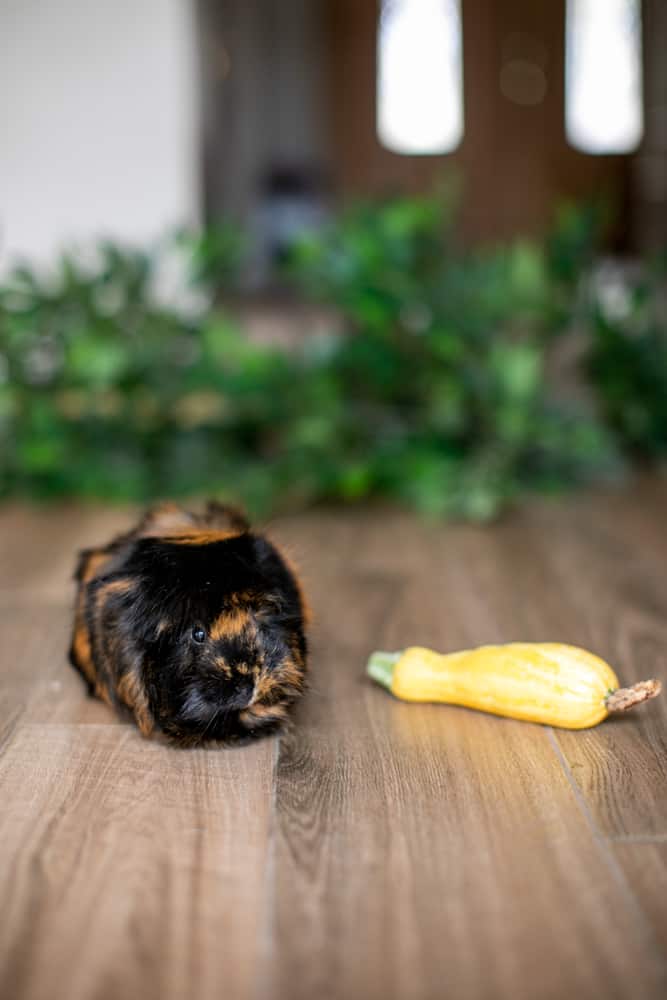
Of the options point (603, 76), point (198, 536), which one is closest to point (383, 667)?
point (198, 536)

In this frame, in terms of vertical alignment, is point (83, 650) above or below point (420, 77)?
below

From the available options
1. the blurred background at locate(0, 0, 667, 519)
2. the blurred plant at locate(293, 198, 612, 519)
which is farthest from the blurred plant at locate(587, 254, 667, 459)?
the blurred plant at locate(293, 198, 612, 519)

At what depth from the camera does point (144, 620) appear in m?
1.04

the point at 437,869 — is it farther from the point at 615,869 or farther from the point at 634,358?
the point at 634,358

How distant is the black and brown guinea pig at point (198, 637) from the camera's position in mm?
→ 1028

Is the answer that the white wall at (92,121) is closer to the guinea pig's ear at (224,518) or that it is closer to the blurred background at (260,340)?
the blurred background at (260,340)

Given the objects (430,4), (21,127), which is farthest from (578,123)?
(21,127)

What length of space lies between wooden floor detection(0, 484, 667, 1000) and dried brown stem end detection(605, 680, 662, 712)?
5 cm

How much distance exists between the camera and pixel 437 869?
2.81 feet

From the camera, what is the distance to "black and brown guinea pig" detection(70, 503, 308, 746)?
1.03 metres

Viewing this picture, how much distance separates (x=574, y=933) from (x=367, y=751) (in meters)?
0.37

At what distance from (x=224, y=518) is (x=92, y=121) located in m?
2.78

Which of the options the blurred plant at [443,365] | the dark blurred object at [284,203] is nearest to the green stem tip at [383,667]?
the blurred plant at [443,365]

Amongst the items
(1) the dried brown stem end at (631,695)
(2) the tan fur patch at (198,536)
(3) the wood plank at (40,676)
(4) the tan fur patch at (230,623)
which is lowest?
(3) the wood plank at (40,676)
